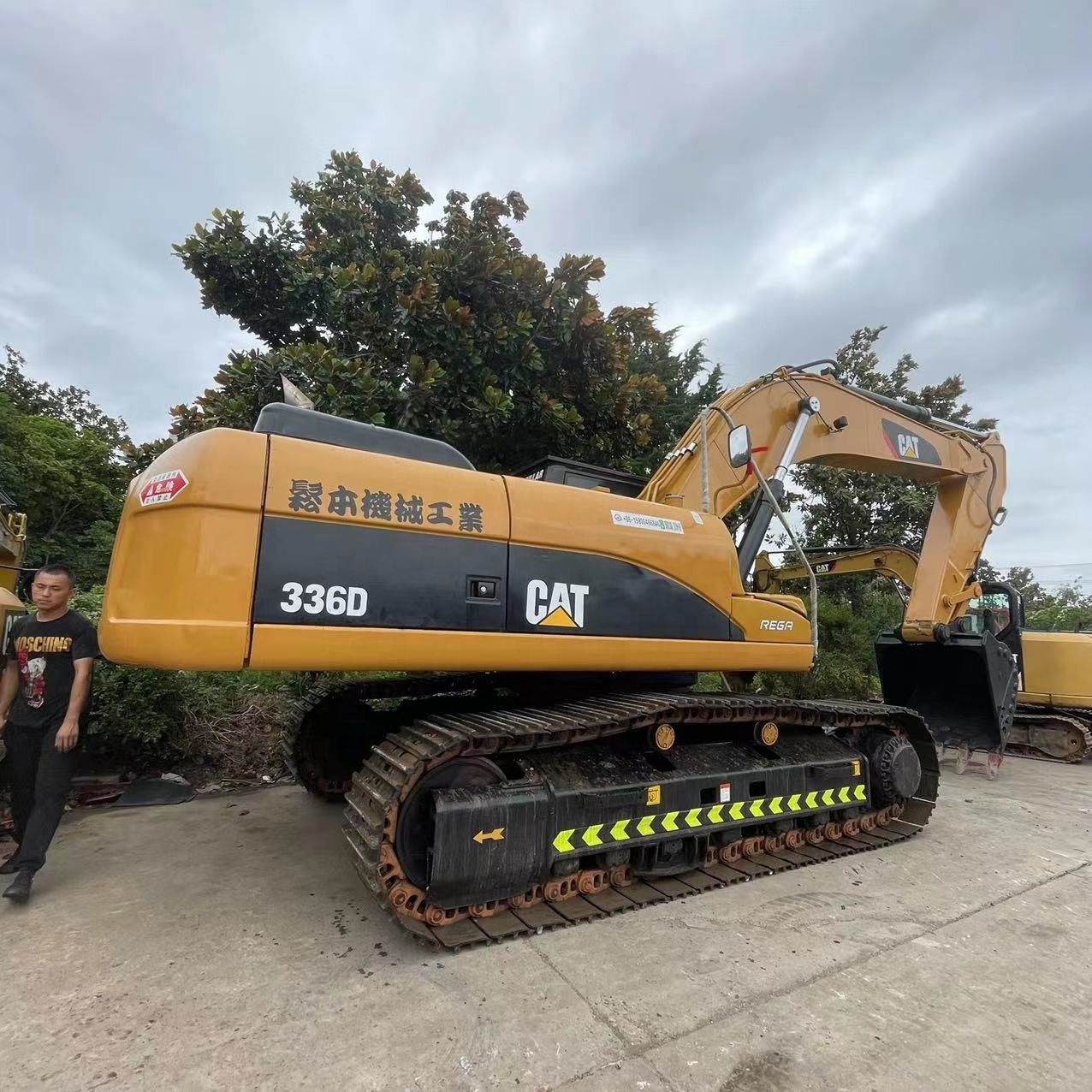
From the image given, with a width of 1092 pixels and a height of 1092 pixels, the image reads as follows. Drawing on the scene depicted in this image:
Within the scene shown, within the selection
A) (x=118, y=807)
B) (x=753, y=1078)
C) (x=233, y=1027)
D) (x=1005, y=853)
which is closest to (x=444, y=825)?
(x=233, y=1027)

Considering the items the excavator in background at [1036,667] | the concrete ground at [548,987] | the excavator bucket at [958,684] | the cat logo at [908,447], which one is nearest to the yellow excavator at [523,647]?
the concrete ground at [548,987]

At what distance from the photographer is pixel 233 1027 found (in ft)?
7.19

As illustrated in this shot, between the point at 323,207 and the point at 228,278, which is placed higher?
the point at 323,207

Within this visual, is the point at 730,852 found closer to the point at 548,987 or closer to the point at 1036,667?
the point at 548,987

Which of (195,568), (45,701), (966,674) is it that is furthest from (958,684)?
(45,701)

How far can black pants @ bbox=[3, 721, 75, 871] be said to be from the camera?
3168 mm

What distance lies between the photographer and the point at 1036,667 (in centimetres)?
819

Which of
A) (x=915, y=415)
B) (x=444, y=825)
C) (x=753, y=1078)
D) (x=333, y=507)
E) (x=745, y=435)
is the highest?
(x=915, y=415)

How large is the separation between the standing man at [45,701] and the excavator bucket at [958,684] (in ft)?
21.2

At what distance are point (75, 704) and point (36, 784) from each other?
452mm

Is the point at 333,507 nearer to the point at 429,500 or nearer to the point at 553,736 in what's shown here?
the point at 429,500

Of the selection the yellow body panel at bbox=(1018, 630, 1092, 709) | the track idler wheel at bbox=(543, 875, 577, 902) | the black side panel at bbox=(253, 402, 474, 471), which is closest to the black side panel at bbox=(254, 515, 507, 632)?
the black side panel at bbox=(253, 402, 474, 471)

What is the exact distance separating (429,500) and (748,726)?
2.53 metres

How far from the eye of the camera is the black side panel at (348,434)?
295 cm
